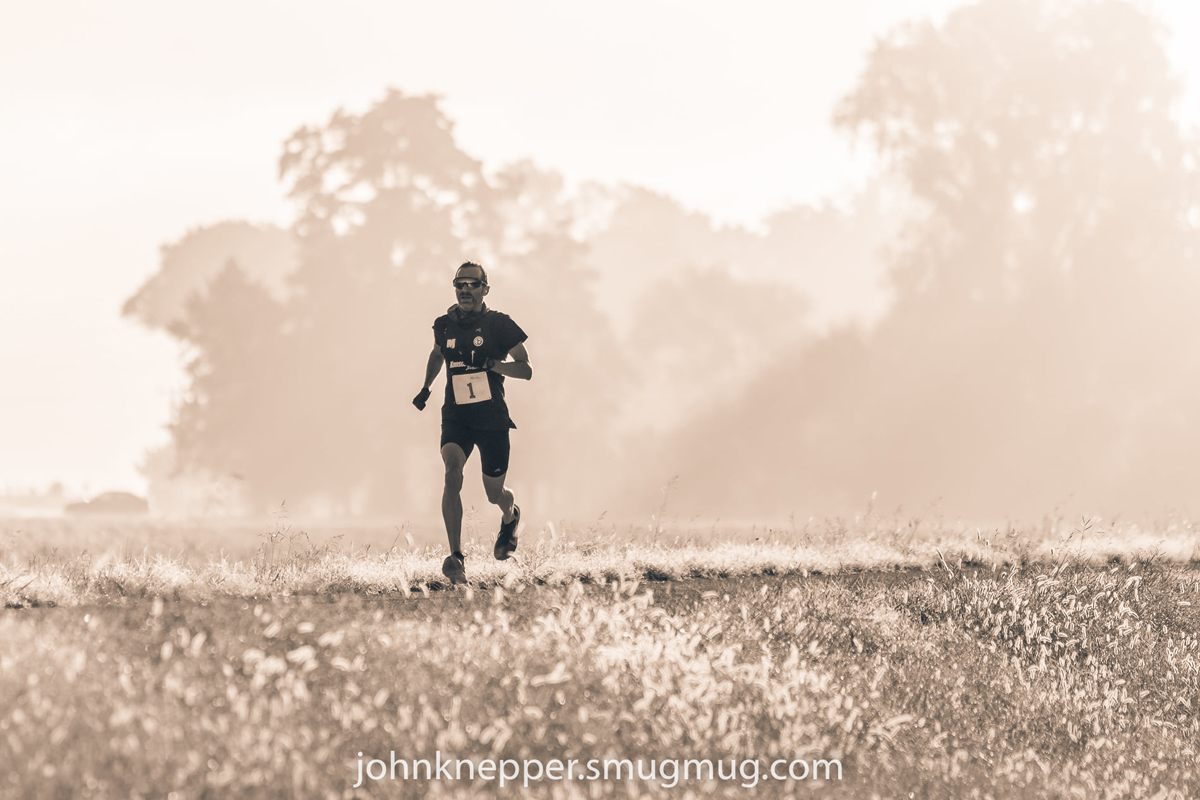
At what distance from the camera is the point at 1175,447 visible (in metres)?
36.5

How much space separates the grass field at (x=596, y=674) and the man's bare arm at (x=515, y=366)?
1.58m

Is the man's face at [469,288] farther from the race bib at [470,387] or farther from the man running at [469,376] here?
the race bib at [470,387]

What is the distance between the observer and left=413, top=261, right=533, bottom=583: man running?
8906mm

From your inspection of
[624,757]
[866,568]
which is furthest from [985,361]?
[624,757]

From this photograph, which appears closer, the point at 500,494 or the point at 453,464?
the point at 453,464

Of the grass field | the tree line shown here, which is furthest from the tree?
the grass field

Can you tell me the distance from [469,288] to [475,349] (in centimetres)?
48

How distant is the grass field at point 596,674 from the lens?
5348mm

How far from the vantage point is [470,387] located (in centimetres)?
899

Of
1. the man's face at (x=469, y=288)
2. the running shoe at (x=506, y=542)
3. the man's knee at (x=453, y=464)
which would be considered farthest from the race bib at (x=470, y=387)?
the running shoe at (x=506, y=542)

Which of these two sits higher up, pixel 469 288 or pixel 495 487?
pixel 469 288

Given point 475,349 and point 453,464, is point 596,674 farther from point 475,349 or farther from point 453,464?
point 475,349

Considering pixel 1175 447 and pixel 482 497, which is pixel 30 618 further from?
pixel 1175 447

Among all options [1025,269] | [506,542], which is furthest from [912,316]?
[506,542]
